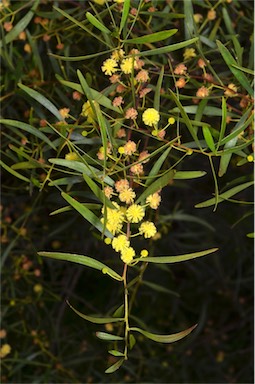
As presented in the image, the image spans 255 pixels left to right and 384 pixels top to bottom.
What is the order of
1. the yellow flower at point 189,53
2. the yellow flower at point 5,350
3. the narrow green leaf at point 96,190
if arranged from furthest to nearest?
1. the yellow flower at point 5,350
2. the yellow flower at point 189,53
3. the narrow green leaf at point 96,190

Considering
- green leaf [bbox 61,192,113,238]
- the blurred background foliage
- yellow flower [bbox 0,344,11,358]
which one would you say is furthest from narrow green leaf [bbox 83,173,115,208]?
yellow flower [bbox 0,344,11,358]

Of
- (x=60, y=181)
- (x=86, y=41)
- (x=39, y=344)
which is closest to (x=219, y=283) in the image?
(x=39, y=344)

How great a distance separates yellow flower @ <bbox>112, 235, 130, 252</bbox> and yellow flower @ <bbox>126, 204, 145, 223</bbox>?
20mm

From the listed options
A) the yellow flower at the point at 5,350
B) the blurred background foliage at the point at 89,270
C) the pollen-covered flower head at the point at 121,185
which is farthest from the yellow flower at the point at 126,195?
the yellow flower at the point at 5,350

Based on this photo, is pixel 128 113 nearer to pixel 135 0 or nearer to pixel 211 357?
pixel 135 0

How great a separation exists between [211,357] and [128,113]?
87 cm

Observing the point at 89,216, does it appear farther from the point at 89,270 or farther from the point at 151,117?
the point at 89,270

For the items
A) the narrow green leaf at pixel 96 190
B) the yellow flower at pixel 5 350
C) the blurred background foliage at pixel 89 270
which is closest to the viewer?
the narrow green leaf at pixel 96 190

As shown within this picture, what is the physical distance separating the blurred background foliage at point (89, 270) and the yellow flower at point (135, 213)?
0.11 m

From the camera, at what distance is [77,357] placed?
1199 mm

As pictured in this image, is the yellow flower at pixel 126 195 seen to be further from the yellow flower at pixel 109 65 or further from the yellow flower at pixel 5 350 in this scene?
the yellow flower at pixel 5 350

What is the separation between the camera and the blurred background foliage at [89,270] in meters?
0.78

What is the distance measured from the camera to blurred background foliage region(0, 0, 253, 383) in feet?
2.56

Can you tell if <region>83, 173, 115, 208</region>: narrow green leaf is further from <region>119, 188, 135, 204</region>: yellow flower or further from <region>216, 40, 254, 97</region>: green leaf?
<region>216, 40, 254, 97</region>: green leaf
